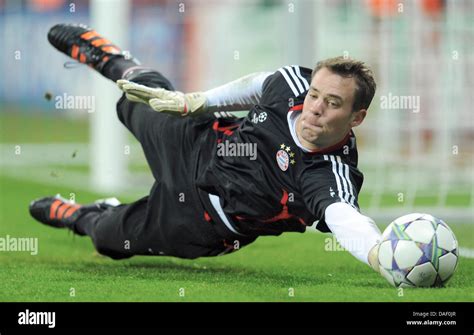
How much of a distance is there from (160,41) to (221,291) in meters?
14.1

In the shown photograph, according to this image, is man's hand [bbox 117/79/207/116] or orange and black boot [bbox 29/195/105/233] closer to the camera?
man's hand [bbox 117/79/207/116]

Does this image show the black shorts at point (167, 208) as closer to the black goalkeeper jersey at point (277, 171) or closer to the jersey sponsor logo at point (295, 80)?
the black goalkeeper jersey at point (277, 171)

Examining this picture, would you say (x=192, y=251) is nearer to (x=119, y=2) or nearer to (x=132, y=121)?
(x=132, y=121)

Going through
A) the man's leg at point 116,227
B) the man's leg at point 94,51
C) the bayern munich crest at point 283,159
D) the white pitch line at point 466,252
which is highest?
the man's leg at point 94,51

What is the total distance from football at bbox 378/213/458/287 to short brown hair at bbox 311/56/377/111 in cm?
73

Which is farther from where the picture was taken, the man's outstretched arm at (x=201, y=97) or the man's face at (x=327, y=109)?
the man's outstretched arm at (x=201, y=97)

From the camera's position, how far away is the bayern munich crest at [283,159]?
5902 millimetres

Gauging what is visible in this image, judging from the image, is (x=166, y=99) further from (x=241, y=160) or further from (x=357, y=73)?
(x=357, y=73)

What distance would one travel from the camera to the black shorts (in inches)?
257

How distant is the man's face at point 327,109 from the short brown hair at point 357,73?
3 cm

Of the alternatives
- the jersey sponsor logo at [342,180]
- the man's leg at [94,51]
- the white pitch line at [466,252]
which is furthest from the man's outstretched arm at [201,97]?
the white pitch line at [466,252]

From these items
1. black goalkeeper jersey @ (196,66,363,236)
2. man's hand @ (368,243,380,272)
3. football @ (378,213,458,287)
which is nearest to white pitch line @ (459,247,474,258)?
black goalkeeper jersey @ (196,66,363,236)

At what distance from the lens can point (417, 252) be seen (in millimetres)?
5391

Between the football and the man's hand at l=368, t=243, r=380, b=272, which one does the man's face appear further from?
the man's hand at l=368, t=243, r=380, b=272
